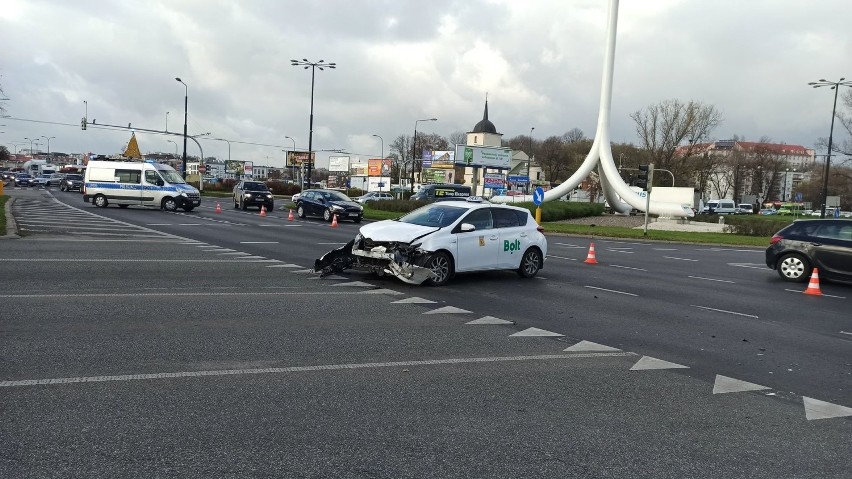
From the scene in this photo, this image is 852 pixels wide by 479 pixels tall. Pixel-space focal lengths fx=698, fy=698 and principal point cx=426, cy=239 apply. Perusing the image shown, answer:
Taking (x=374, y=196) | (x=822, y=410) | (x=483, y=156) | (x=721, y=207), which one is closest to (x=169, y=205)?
(x=374, y=196)

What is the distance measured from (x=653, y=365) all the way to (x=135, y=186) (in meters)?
34.3

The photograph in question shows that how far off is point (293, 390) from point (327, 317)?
3314 mm

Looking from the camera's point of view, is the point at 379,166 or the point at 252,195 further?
the point at 379,166

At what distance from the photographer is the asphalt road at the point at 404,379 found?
14.5 feet

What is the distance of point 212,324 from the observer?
8.32 metres

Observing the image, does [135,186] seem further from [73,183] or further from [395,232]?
[73,183]

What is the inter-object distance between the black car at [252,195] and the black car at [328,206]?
7.05 m

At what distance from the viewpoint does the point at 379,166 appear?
67438 mm

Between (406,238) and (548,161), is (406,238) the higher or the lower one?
the lower one

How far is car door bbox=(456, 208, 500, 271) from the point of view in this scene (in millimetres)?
12905

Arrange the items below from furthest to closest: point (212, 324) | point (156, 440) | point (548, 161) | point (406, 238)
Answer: point (548, 161) < point (406, 238) < point (212, 324) < point (156, 440)

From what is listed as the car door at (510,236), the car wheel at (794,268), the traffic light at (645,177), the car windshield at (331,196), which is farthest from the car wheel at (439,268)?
the car windshield at (331,196)

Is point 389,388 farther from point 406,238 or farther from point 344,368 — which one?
point 406,238

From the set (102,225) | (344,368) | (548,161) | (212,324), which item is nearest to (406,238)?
(212,324)
